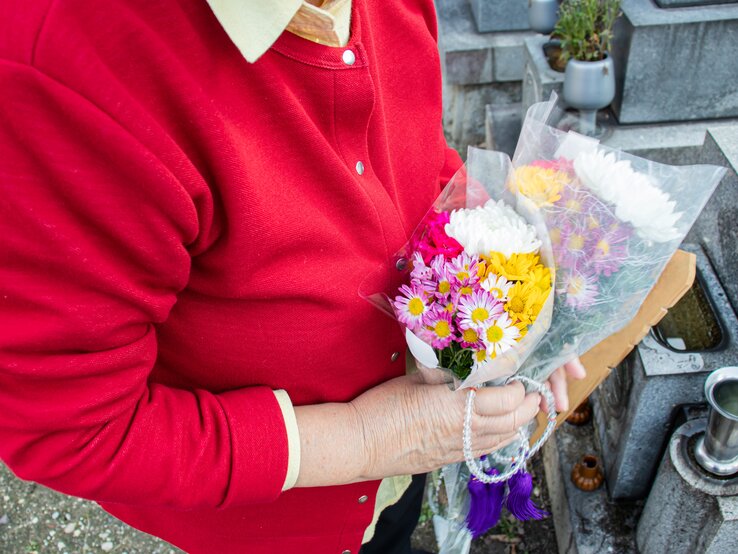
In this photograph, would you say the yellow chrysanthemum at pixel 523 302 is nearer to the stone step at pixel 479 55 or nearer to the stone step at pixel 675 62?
the stone step at pixel 675 62

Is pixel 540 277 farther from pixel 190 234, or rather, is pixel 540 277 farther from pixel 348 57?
pixel 190 234

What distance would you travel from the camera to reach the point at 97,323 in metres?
1.00

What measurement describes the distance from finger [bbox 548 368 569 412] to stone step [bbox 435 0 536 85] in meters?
3.39

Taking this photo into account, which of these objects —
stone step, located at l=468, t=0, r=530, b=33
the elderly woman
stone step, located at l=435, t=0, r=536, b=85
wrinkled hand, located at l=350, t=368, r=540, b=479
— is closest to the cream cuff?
the elderly woman

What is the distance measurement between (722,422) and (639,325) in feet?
1.56

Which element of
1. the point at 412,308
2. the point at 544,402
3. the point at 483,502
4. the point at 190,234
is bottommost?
the point at 483,502

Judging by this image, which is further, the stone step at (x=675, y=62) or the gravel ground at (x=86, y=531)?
the stone step at (x=675, y=62)

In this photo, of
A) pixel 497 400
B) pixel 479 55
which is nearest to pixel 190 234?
pixel 497 400

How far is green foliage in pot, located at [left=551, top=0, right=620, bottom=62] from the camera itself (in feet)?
11.3

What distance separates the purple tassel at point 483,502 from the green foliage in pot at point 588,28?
250 centimetres

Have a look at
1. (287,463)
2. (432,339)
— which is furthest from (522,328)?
(287,463)

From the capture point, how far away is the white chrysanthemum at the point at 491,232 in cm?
131

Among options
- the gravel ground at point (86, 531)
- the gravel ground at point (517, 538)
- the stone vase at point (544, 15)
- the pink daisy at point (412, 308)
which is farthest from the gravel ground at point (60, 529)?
the stone vase at point (544, 15)

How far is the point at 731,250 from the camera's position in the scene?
7.15ft
